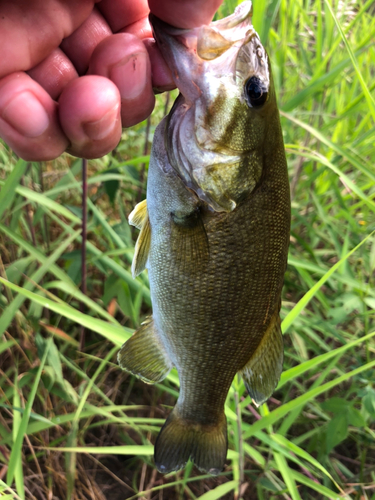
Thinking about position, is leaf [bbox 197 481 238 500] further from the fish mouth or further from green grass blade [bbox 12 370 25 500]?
the fish mouth

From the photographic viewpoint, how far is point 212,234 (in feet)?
3.63

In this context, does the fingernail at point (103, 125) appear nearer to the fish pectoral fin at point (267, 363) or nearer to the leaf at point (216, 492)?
the fish pectoral fin at point (267, 363)

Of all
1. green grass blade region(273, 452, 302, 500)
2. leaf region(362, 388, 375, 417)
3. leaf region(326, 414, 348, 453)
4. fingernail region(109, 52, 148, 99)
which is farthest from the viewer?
leaf region(326, 414, 348, 453)

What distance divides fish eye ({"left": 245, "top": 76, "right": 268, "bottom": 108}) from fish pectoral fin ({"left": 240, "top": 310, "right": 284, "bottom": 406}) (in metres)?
0.64

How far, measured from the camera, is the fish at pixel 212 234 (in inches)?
38.9

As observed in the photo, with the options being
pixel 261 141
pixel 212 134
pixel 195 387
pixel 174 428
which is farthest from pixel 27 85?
pixel 174 428

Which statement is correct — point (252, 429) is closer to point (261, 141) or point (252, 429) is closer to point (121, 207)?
point (261, 141)

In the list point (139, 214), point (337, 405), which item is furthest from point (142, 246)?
point (337, 405)

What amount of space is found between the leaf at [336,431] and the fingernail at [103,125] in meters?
1.43

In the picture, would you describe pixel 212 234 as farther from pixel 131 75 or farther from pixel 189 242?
pixel 131 75

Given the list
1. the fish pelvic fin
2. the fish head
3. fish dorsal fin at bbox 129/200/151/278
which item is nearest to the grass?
the fish pelvic fin

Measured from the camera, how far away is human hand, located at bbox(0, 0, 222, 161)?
3.34ft

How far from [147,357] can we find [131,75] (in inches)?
35.3

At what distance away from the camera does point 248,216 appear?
3.56 feet
